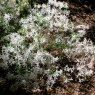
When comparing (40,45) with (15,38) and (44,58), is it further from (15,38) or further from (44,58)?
(15,38)

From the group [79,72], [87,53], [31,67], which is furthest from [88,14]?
[31,67]

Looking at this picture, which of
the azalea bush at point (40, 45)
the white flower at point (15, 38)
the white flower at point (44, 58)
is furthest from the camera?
the white flower at point (15, 38)

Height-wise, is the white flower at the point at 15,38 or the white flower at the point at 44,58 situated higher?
the white flower at the point at 15,38

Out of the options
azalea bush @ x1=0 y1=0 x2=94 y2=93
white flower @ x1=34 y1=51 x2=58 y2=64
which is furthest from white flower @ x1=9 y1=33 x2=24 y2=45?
white flower @ x1=34 y1=51 x2=58 y2=64

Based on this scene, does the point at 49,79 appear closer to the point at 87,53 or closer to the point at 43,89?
the point at 43,89

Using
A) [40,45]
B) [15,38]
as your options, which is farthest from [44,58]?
[15,38]

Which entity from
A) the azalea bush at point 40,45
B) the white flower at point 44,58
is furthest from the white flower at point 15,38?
the white flower at point 44,58

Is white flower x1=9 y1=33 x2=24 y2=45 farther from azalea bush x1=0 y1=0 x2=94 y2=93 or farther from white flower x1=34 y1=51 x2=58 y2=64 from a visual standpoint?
white flower x1=34 y1=51 x2=58 y2=64

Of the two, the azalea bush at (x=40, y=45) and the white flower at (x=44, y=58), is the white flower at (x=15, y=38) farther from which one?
the white flower at (x=44, y=58)
